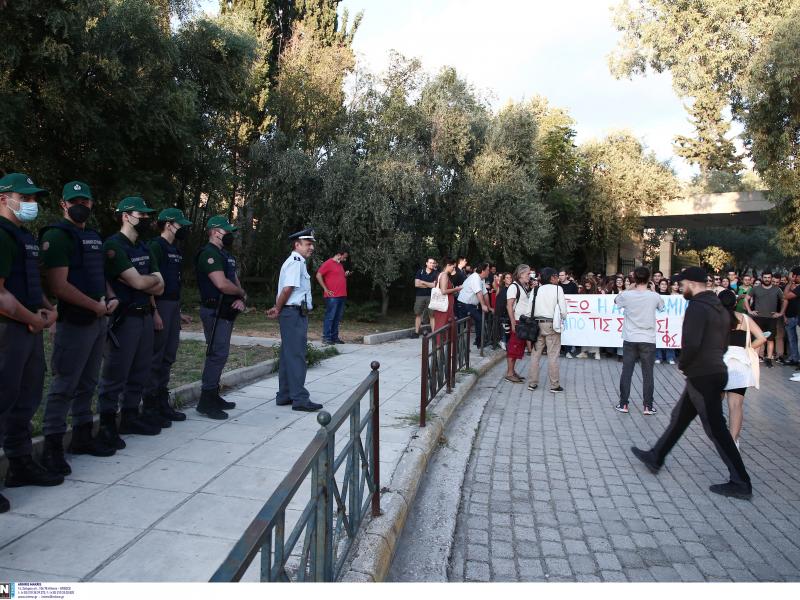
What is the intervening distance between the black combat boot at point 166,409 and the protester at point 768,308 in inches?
454

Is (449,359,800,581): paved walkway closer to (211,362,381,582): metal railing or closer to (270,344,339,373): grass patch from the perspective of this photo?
(211,362,381,582): metal railing

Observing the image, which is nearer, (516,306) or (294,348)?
(294,348)

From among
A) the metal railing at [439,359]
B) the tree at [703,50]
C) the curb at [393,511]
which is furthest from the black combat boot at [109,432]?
the tree at [703,50]

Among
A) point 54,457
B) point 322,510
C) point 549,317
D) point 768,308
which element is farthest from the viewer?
point 768,308

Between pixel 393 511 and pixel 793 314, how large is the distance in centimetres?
1199

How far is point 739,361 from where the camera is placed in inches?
214

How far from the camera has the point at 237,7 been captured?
22.5 metres

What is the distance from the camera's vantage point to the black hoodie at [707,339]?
16.1 feet

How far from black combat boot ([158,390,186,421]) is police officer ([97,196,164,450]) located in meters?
0.34

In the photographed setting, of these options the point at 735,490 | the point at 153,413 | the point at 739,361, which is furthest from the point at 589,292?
the point at 153,413

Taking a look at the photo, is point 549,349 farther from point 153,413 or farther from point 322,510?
point 322,510

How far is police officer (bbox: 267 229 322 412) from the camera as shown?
20.2 ft

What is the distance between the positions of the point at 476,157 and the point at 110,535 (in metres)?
19.1

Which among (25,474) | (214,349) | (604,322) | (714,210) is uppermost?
Answer: (714,210)
